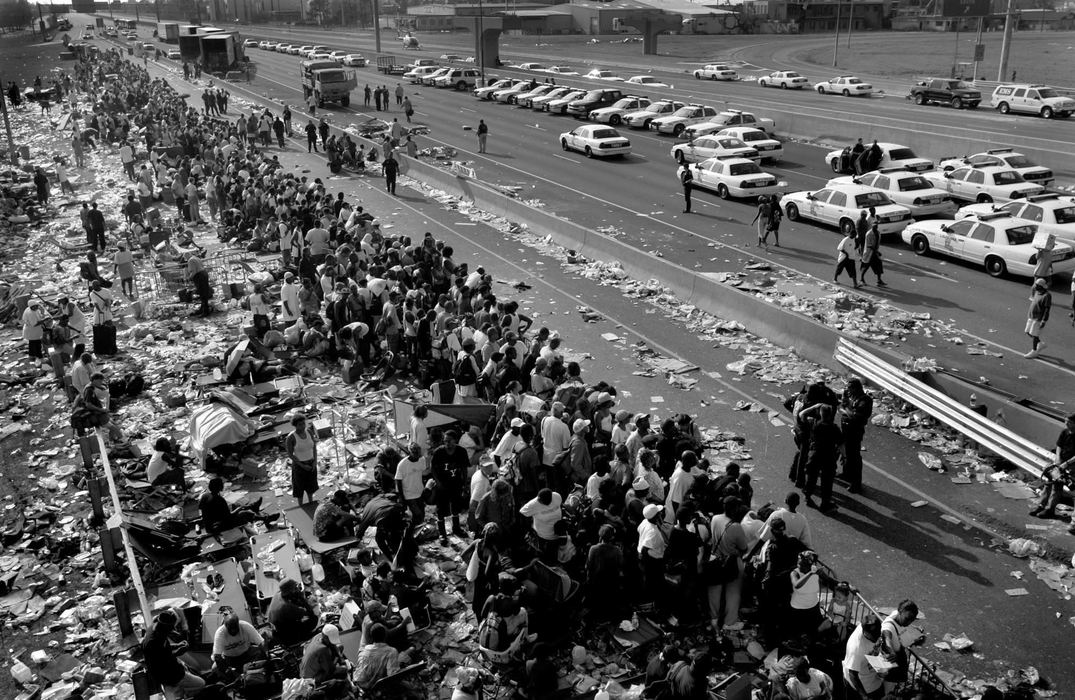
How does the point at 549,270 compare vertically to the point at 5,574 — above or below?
above

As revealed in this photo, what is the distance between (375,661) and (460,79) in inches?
2452

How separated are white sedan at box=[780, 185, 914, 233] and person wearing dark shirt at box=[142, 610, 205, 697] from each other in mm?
21475

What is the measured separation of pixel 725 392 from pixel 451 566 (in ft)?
22.5

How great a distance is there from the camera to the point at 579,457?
39.0ft

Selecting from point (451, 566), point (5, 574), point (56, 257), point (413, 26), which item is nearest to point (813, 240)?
point (451, 566)

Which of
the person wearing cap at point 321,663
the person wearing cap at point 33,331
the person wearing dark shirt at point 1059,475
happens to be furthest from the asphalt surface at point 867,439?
the person wearing cap at point 33,331

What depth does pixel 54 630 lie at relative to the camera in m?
11.0

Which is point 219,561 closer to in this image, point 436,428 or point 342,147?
point 436,428

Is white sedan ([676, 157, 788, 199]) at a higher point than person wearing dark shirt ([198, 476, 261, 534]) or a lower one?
higher

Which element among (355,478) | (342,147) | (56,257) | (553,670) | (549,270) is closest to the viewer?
(553,670)

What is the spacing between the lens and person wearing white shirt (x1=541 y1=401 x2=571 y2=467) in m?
12.2

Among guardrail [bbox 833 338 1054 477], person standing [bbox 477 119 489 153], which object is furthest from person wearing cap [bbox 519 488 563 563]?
person standing [bbox 477 119 489 153]

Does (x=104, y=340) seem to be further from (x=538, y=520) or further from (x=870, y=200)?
(x=870, y=200)

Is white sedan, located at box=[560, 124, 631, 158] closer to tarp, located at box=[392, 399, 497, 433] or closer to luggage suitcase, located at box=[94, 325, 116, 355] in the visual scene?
luggage suitcase, located at box=[94, 325, 116, 355]
